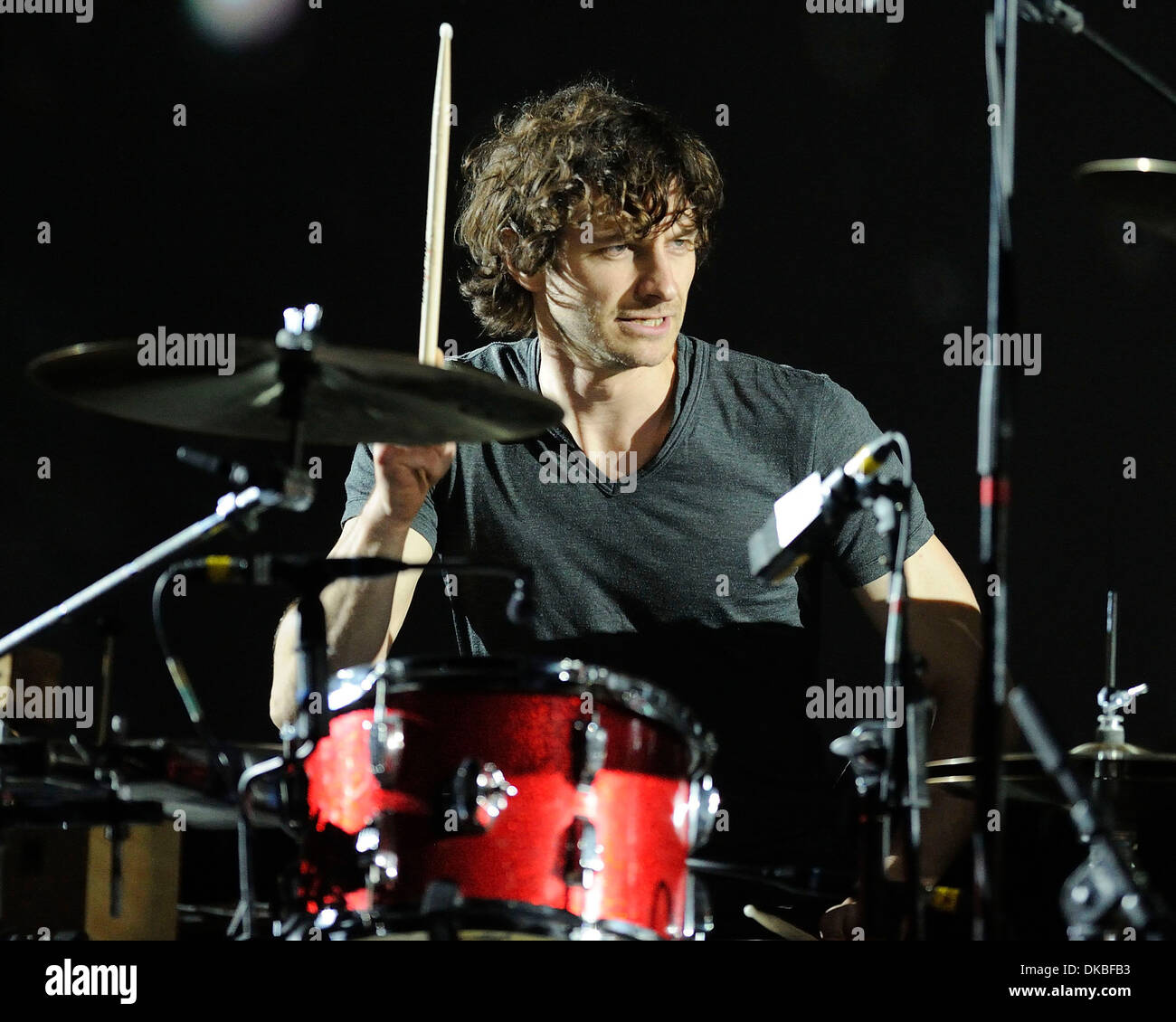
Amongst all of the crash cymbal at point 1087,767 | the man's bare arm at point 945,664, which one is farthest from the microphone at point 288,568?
the man's bare arm at point 945,664

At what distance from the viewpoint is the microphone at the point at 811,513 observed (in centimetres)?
174

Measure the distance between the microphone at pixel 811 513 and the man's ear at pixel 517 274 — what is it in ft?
4.45

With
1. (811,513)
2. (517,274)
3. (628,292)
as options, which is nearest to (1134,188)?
(811,513)

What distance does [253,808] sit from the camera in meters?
1.95

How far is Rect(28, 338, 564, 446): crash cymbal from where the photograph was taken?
195cm

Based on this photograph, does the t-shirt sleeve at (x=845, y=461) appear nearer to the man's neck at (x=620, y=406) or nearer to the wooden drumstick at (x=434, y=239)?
the man's neck at (x=620, y=406)

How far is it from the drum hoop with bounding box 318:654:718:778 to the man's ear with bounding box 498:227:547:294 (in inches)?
54.1

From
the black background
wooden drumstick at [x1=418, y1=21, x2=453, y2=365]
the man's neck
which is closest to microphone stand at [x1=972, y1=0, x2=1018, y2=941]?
wooden drumstick at [x1=418, y1=21, x2=453, y2=365]

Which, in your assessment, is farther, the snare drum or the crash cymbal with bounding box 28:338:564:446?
the crash cymbal with bounding box 28:338:564:446

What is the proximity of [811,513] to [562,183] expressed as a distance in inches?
60.0

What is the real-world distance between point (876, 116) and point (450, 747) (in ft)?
5.79

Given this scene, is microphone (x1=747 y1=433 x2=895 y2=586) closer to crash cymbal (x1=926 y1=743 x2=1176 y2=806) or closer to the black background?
crash cymbal (x1=926 y1=743 x2=1176 y2=806)
